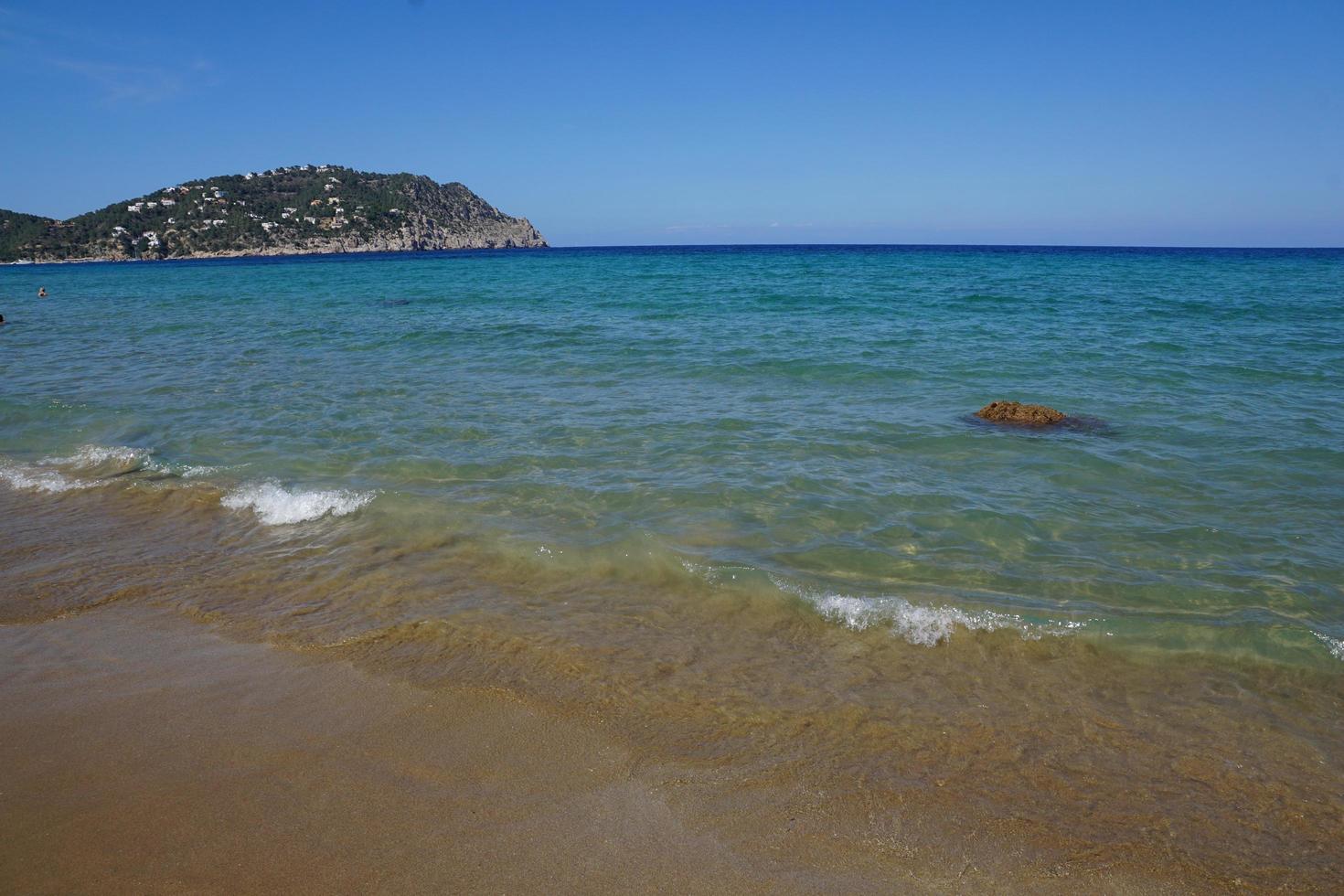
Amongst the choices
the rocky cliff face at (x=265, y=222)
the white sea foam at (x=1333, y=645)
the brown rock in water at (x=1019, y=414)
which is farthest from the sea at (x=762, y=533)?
the rocky cliff face at (x=265, y=222)

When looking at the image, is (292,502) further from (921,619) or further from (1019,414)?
(1019,414)

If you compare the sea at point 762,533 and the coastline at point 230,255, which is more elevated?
the coastline at point 230,255

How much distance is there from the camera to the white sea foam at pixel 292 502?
6801mm

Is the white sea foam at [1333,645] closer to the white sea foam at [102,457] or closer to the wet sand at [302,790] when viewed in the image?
the wet sand at [302,790]

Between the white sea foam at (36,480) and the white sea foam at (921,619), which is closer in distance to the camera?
the white sea foam at (921,619)

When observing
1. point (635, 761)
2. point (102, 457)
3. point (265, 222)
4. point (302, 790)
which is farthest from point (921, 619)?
point (265, 222)

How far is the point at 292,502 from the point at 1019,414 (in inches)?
321

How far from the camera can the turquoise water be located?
5.50m

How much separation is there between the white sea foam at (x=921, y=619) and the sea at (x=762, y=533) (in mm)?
22

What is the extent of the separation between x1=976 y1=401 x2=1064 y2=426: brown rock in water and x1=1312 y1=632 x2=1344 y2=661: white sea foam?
15.9 ft

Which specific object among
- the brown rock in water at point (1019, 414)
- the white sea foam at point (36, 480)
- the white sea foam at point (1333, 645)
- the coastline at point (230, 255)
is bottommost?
the white sea foam at point (1333, 645)

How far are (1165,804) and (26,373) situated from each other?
18187 mm

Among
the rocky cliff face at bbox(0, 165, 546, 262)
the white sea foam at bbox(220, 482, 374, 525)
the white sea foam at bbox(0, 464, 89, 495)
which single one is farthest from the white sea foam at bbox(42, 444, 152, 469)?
the rocky cliff face at bbox(0, 165, 546, 262)

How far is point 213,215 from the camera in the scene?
114 m
